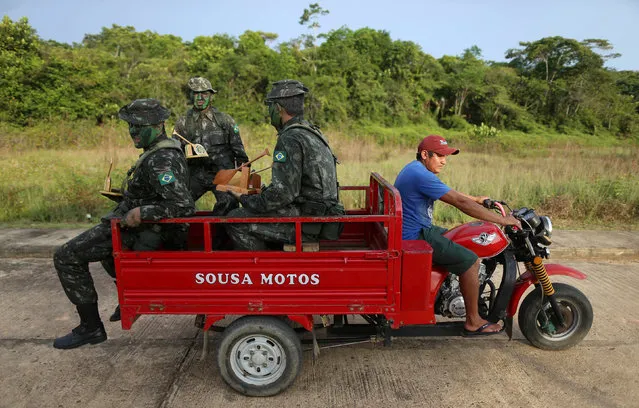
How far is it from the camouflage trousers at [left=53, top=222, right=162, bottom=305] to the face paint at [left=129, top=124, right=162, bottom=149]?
605mm

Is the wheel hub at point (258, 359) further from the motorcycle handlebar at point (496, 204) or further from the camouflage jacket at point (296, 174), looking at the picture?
the motorcycle handlebar at point (496, 204)

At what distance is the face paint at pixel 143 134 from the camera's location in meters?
3.17

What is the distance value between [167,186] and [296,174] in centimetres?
84

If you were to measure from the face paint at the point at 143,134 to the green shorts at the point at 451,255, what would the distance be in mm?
2055

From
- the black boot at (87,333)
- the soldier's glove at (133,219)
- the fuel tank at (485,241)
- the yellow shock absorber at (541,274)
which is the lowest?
the black boot at (87,333)

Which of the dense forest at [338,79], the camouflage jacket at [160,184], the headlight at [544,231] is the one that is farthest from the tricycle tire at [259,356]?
the dense forest at [338,79]

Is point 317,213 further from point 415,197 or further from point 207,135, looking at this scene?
point 207,135

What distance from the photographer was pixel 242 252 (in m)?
2.87

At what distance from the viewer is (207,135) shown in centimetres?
509

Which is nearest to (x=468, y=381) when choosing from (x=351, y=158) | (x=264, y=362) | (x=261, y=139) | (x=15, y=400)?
(x=264, y=362)

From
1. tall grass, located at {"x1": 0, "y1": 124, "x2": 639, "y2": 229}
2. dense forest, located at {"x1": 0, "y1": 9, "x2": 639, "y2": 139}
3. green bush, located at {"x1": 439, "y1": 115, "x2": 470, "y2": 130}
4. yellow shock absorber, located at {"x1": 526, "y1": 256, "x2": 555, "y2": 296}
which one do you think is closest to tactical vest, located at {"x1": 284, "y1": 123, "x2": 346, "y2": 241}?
yellow shock absorber, located at {"x1": 526, "y1": 256, "x2": 555, "y2": 296}

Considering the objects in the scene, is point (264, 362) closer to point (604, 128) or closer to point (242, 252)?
point (242, 252)

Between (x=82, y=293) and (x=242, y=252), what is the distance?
1298mm

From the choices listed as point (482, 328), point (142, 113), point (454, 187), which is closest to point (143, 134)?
point (142, 113)
